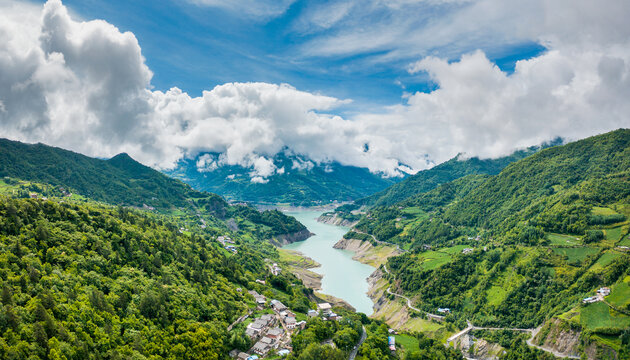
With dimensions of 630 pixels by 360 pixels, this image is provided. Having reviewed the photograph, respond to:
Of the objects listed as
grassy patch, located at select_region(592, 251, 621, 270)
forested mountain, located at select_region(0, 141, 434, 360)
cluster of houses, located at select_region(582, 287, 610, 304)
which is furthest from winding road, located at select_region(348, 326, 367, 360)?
grassy patch, located at select_region(592, 251, 621, 270)

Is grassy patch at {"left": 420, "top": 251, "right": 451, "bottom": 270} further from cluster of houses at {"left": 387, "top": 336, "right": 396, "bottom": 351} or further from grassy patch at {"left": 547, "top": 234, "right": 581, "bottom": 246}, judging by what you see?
cluster of houses at {"left": 387, "top": 336, "right": 396, "bottom": 351}

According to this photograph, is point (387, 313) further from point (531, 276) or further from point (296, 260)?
point (296, 260)

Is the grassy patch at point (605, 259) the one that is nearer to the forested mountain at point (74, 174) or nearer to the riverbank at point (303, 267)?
the riverbank at point (303, 267)

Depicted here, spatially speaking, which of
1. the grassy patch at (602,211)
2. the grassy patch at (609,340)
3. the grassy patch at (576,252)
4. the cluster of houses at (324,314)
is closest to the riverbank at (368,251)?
the grassy patch at (576,252)

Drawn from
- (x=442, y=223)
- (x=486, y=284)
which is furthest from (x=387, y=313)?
(x=442, y=223)

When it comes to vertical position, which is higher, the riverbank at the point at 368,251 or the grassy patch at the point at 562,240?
the grassy patch at the point at 562,240

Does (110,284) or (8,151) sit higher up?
(8,151)
